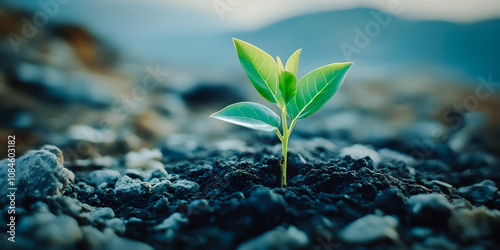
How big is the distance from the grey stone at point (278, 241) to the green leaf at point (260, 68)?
381 mm

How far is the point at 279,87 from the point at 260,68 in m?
0.08

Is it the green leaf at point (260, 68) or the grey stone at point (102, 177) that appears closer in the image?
the green leaf at point (260, 68)

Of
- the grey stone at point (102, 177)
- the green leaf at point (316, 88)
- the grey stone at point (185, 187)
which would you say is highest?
the green leaf at point (316, 88)

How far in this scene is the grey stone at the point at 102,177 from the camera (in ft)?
3.67

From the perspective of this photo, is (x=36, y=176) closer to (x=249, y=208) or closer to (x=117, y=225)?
(x=117, y=225)

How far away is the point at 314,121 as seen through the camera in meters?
2.23

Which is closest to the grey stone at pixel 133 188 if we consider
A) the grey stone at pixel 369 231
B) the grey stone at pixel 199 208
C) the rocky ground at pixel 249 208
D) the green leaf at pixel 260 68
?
the rocky ground at pixel 249 208

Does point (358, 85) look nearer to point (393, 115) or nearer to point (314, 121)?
point (393, 115)

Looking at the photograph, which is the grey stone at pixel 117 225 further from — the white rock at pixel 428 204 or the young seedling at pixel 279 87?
the white rock at pixel 428 204

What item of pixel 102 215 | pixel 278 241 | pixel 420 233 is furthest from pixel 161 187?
pixel 420 233

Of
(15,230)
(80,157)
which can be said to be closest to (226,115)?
(15,230)

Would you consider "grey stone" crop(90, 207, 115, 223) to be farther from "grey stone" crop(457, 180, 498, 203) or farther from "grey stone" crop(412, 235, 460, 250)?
"grey stone" crop(457, 180, 498, 203)

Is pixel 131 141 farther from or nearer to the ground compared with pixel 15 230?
farther from the ground

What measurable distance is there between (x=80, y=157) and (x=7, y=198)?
68 cm
